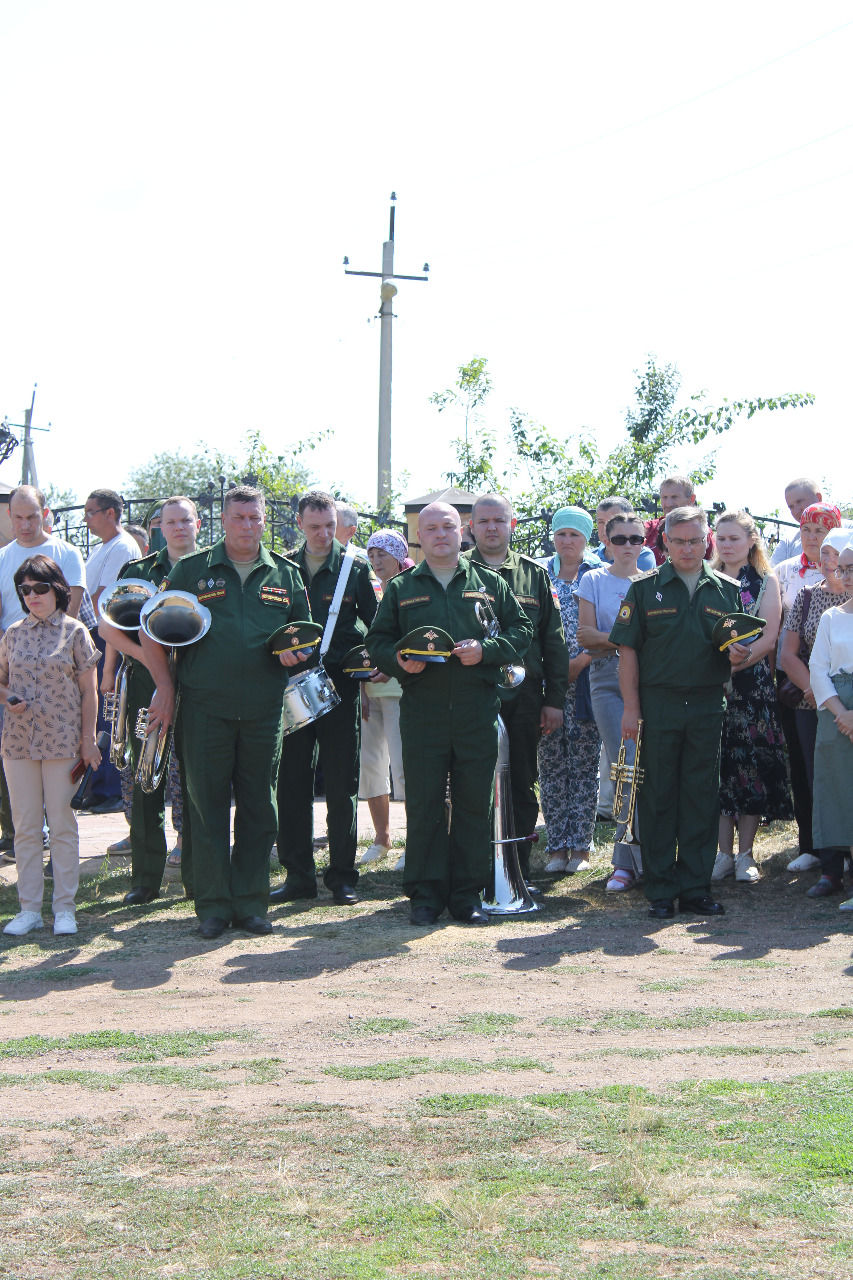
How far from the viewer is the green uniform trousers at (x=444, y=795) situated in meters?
7.01

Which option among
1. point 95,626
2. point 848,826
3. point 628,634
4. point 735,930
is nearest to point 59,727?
point 95,626

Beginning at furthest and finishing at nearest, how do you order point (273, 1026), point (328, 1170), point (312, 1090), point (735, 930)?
point (735, 930) < point (273, 1026) < point (312, 1090) < point (328, 1170)

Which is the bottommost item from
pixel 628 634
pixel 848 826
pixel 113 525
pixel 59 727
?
pixel 848 826

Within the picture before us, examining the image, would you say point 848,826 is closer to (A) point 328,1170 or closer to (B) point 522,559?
(B) point 522,559

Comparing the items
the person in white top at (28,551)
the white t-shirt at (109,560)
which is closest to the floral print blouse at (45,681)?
the person in white top at (28,551)

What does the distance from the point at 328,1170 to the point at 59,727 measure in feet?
12.4

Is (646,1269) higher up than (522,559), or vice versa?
(522,559)

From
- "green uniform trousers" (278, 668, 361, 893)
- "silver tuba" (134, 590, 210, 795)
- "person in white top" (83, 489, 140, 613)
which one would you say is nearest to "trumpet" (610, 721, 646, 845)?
"green uniform trousers" (278, 668, 361, 893)

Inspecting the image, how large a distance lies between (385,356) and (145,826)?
1569cm

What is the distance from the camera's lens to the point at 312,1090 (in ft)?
14.7

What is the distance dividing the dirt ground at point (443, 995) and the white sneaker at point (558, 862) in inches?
18.8

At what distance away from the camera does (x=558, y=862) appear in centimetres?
833

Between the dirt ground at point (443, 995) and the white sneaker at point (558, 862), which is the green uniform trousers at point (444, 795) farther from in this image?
the white sneaker at point (558, 862)

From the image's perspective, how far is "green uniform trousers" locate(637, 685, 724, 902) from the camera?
7141 mm
